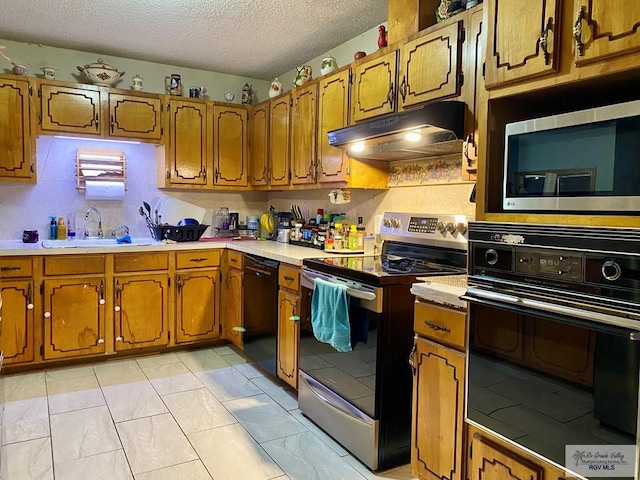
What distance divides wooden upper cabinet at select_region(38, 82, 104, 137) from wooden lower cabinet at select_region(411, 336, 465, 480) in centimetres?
320

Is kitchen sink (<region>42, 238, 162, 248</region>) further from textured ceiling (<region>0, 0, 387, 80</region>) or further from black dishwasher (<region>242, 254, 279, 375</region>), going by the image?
textured ceiling (<region>0, 0, 387, 80</region>)

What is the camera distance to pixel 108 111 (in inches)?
152

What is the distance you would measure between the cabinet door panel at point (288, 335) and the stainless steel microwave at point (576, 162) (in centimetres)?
164

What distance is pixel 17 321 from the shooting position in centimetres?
334

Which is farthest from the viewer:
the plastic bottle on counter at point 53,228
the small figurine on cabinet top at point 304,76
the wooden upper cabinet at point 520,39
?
the plastic bottle on counter at point 53,228

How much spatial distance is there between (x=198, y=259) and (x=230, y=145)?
3.76ft

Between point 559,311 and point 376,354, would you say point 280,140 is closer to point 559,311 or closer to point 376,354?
point 376,354

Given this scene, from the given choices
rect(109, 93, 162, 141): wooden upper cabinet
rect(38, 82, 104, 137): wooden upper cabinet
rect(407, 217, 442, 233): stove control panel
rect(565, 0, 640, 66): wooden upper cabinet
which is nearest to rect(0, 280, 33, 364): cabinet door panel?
rect(38, 82, 104, 137): wooden upper cabinet

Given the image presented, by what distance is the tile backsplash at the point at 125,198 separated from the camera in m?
3.40

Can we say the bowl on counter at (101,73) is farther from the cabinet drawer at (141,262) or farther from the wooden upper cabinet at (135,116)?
the cabinet drawer at (141,262)

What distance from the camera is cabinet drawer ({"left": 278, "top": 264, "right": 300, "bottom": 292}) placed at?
9.55ft

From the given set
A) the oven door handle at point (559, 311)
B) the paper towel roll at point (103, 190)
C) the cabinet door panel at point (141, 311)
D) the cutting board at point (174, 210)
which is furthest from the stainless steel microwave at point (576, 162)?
the paper towel roll at point (103, 190)

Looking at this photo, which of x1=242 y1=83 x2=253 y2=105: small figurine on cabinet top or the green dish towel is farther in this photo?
x1=242 y1=83 x2=253 y2=105: small figurine on cabinet top

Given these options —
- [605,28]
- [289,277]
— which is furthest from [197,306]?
[605,28]
